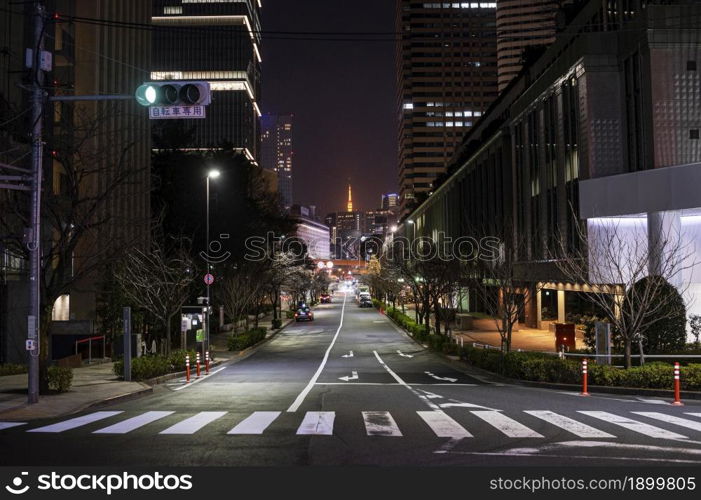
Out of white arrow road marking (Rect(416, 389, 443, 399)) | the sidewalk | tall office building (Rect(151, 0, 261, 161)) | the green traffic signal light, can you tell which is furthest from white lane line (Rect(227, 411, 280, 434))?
tall office building (Rect(151, 0, 261, 161))

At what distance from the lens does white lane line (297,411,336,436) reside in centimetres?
1107

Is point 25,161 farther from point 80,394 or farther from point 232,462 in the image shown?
point 232,462

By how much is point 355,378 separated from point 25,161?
16143 millimetres

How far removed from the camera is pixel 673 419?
42.0 ft

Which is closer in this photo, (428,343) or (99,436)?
(99,436)

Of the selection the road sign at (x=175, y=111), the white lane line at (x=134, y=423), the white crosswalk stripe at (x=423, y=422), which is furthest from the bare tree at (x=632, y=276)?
the road sign at (x=175, y=111)

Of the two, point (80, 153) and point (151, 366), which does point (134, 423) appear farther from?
point (80, 153)

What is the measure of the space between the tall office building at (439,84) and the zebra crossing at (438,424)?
159427 mm

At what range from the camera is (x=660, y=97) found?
1177 inches

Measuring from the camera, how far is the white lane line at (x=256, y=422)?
11.3 meters

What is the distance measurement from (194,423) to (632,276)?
15.6 m

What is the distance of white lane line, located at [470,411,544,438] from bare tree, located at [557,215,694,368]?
7247mm

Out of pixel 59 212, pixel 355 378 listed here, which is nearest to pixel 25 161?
pixel 59 212

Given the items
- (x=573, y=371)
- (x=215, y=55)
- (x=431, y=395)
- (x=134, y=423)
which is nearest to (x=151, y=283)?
(x=431, y=395)
